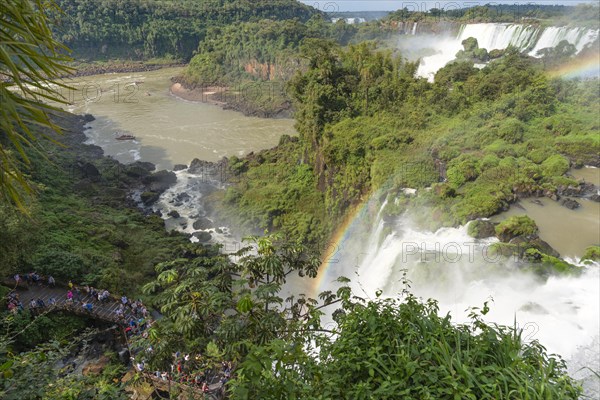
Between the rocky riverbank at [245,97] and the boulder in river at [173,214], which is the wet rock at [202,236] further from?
the rocky riverbank at [245,97]

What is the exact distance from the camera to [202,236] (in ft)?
67.9

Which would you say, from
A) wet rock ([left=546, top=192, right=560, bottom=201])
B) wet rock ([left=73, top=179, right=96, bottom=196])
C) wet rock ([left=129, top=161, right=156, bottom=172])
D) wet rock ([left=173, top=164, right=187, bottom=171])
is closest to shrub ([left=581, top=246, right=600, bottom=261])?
wet rock ([left=546, top=192, right=560, bottom=201])

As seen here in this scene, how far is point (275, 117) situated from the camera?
140 ft

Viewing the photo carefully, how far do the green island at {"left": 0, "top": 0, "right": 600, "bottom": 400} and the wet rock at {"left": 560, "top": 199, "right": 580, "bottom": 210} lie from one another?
0.86 feet

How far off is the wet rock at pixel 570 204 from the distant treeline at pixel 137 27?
70.8 meters

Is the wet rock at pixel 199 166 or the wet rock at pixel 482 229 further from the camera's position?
the wet rock at pixel 199 166

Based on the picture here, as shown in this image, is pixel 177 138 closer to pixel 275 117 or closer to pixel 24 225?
pixel 275 117

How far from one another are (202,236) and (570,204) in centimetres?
1617

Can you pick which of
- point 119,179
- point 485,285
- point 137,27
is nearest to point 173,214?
point 119,179

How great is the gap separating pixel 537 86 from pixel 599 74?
5912 mm

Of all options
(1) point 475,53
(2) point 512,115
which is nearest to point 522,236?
(2) point 512,115

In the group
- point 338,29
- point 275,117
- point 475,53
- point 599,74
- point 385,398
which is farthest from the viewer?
point 338,29

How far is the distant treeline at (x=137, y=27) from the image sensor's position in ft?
227

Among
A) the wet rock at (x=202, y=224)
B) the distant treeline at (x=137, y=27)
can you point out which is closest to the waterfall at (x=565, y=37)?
the wet rock at (x=202, y=224)
